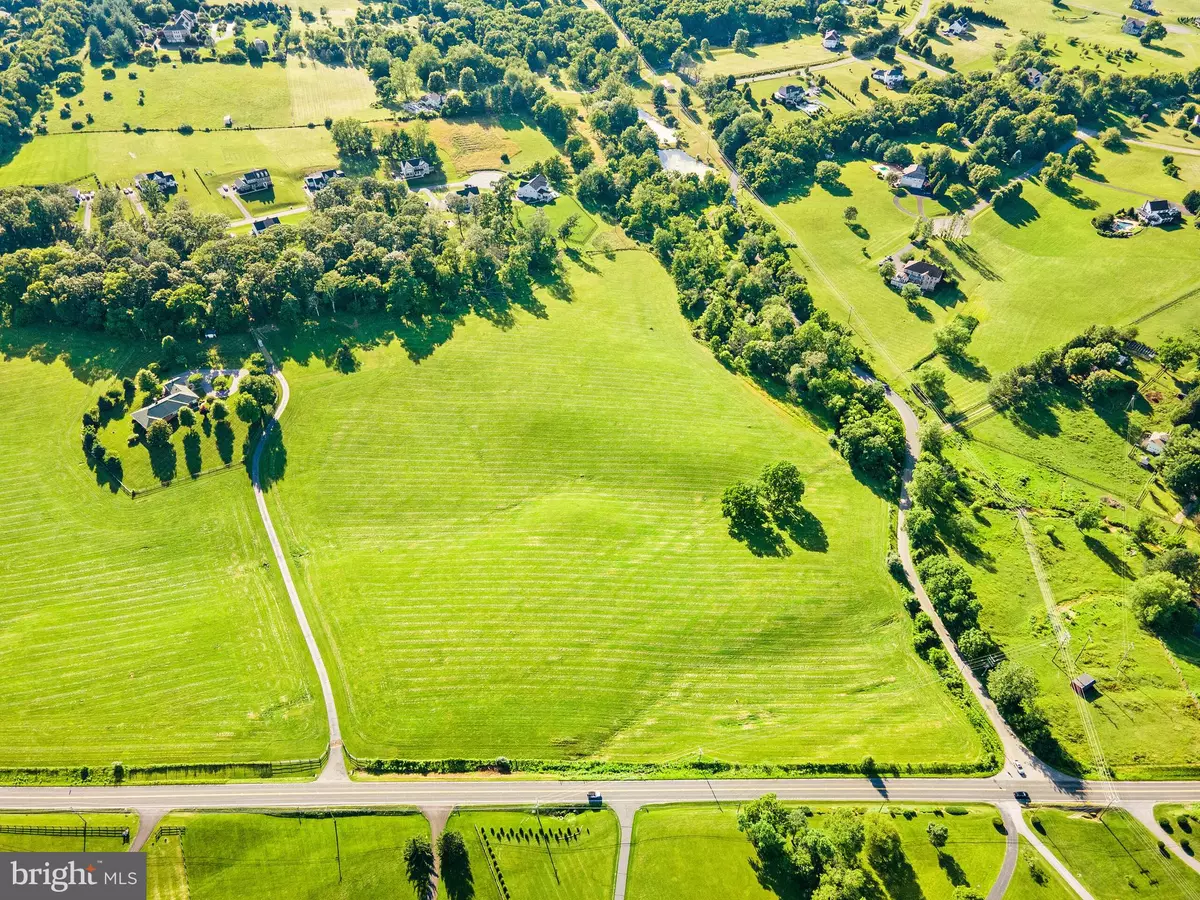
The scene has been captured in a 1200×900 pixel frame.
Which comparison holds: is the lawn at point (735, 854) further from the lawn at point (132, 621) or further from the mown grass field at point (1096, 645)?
the lawn at point (132, 621)

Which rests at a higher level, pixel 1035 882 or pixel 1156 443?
pixel 1156 443

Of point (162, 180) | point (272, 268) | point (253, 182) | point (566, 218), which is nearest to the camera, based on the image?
point (272, 268)

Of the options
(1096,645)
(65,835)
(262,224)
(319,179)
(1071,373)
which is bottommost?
(65,835)

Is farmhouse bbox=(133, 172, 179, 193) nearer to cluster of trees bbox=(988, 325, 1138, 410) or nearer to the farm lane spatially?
the farm lane

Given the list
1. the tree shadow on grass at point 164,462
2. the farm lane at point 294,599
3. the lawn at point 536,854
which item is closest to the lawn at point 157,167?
the farm lane at point 294,599

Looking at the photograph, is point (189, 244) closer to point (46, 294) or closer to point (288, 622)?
point (46, 294)

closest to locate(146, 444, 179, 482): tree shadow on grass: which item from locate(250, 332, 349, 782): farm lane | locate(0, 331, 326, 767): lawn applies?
locate(0, 331, 326, 767): lawn

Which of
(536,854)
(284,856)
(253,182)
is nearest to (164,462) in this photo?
(284,856)

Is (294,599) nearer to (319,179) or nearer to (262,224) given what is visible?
(262,224)
